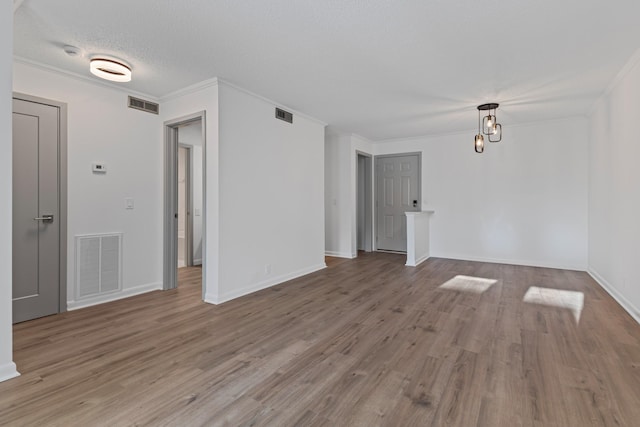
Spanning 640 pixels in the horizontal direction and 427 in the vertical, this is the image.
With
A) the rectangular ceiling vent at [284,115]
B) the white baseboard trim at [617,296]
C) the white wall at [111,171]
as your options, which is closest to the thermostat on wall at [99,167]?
the white wall at [111,171]

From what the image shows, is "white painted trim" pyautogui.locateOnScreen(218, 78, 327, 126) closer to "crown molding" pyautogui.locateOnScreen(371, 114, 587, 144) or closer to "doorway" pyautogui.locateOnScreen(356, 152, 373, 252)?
"doorway" pyautogui.locateOnScreen(356, 152, 373, 252)

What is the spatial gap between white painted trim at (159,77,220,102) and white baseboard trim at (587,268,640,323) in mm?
5044

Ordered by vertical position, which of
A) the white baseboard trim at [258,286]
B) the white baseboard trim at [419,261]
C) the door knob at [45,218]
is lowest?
the white baseboard trim at [258,286]

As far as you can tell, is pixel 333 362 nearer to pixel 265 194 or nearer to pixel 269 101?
pixel 265 194

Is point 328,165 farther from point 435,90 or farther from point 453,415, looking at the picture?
point 453,415

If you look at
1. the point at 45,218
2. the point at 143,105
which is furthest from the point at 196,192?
the point at 45,218

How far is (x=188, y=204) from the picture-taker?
5863mm

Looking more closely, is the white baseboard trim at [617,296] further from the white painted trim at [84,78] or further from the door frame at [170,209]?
the white painted trim at [84,78]

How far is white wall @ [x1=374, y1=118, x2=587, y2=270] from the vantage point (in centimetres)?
538

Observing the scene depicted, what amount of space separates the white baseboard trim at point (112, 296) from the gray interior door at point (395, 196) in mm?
4946

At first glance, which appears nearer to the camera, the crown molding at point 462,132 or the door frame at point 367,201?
the crown molding at point 462,132

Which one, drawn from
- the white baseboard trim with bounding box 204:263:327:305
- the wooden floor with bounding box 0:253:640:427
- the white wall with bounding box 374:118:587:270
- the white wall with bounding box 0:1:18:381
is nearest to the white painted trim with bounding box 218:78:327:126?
the white wall with bounding box 0:1:18:381

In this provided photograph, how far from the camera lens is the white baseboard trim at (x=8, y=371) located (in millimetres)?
2016

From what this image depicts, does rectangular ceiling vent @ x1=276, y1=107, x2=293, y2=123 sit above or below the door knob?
above
